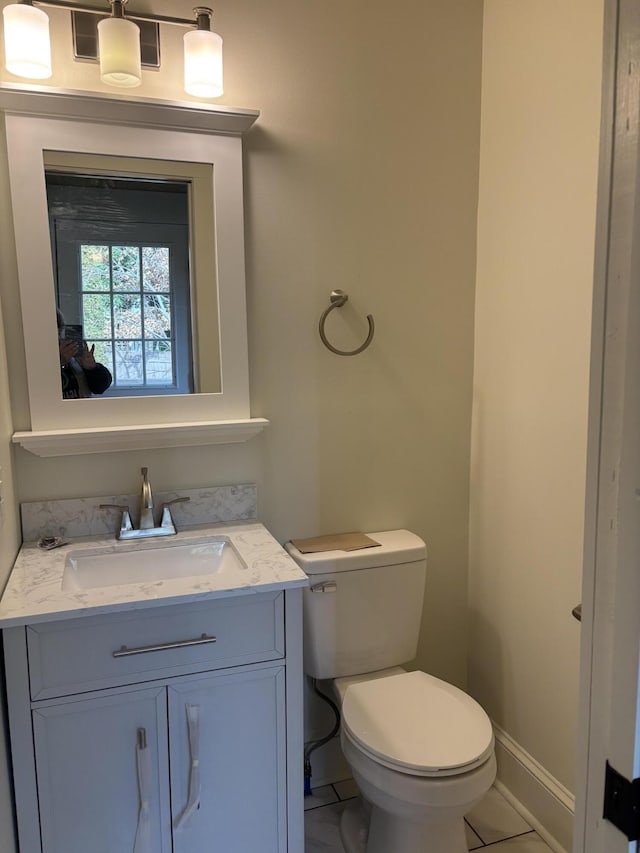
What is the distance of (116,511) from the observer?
1823 millimetres

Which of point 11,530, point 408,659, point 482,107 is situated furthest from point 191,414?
point 482,107

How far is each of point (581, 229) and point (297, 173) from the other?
0.83m

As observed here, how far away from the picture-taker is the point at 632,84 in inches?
24.2

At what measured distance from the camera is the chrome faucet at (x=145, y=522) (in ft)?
5.79

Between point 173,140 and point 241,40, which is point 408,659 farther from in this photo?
point 241,40

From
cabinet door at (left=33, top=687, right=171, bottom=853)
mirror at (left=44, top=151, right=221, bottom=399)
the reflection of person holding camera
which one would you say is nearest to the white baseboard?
cabinet door at (left=33, top=687, right=171, bottom=853)

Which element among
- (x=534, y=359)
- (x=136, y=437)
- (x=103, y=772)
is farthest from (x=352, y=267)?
(x=103, y=772)

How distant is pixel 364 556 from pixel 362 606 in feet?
0.51

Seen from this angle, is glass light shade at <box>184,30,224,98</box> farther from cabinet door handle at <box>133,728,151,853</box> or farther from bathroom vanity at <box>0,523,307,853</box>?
cabinet door handle at <box>133,728,151,853</box>

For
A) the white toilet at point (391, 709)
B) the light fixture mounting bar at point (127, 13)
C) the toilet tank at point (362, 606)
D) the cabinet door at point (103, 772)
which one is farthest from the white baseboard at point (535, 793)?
the light fixture mounting bar at point (127, 13)

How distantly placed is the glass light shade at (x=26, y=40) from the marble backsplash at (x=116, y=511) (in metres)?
1.10

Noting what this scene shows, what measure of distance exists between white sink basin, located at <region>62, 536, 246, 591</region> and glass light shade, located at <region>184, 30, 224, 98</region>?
1226mm

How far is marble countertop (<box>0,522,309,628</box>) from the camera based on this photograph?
1.32 metres

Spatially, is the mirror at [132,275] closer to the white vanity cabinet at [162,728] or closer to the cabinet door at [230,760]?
the white vanity cabinet at [162,728]
